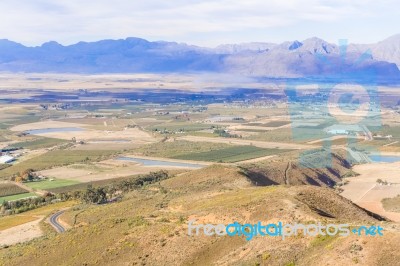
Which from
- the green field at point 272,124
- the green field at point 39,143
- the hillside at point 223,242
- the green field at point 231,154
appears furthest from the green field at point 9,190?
the green field at point 272,124

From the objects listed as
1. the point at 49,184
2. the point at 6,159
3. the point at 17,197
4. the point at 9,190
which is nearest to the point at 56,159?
the point at 6,159

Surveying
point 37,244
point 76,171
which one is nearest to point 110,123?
point 76,171

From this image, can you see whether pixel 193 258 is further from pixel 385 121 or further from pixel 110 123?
pixel 385 121

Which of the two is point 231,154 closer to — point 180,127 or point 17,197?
point 17,197

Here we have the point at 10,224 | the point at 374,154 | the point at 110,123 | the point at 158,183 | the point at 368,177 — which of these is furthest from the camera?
the point at 110,123

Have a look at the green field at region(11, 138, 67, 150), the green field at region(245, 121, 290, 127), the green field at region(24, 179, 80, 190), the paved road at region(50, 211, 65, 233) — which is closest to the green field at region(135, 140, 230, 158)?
the green field at region(11, 138, 67, 150)

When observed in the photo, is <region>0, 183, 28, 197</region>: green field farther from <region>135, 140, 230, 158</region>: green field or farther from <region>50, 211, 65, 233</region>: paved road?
<region>135, 140, 230, 158</region>: green field

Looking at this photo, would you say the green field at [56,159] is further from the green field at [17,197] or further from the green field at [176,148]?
the green field at [17,197]
